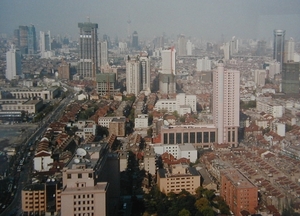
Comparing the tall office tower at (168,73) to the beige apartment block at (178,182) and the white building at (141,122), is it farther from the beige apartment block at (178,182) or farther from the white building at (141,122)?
the beige apartment block at (178,182)

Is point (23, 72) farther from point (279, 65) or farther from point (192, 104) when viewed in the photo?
point (279, 65)

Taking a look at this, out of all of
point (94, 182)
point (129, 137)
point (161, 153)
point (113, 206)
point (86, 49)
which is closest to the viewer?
point (94, 182)

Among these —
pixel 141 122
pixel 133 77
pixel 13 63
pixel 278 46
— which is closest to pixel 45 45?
pixel 13 63

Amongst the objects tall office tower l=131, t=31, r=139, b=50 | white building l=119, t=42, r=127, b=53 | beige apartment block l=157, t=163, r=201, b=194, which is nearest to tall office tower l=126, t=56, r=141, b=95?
tall office tower l=131, t=31, r=139, b=50

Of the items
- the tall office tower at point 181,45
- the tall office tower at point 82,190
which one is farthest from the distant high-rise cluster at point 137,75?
the tall office tower at point 82,190

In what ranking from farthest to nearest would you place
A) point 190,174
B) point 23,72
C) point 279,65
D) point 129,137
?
point 23,72
point 279,65
point 129,137
point 190,174

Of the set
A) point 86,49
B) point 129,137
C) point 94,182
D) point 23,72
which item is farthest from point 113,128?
point 86,49

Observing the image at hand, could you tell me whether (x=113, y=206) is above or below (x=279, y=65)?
below
